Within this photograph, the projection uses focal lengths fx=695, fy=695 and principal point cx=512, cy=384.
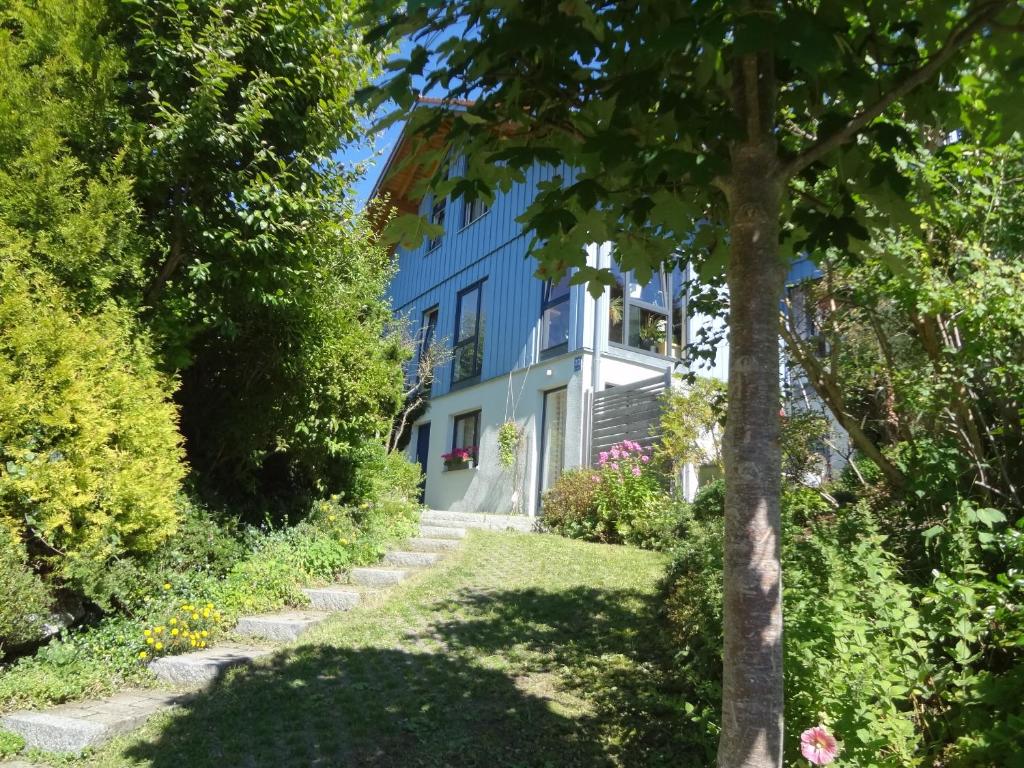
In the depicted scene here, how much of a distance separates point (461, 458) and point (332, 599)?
835cm

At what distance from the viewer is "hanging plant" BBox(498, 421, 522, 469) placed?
520 inches

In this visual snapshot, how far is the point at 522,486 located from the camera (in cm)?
1302

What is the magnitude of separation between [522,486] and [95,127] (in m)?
9.27

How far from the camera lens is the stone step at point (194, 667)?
4.99 meters

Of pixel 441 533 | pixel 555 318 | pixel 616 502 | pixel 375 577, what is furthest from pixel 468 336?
pixel 375 577

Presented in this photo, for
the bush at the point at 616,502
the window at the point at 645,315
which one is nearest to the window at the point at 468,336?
the window at the point at 645,315

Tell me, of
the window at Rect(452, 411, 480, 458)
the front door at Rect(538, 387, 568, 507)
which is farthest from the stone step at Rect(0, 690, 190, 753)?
the window at Rect(452, 411, 480, 458)

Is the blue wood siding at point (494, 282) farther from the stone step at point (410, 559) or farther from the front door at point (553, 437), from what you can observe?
the stone step at point (410, 559)

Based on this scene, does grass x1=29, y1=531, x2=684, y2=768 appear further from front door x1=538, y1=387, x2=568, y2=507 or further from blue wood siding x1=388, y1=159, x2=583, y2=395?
blue wood siding x1=388, y1=159, x2=583, y2=395

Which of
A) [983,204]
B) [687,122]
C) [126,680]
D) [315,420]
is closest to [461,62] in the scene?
[687,122]

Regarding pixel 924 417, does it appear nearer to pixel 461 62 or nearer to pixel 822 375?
pixel 822 375

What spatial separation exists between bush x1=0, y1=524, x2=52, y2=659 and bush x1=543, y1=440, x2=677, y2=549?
632cm

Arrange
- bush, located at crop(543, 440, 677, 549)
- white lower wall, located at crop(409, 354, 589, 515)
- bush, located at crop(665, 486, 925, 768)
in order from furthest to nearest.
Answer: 1. white lower wall, located at crop(409, 354, 589, 515)
2. bush, located at crop(543, 440, 677, 549)
3. bush, located at crop(665, 486, 925, 768)

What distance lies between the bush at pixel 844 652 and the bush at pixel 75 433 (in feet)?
13.3
